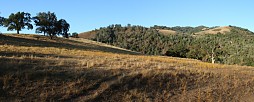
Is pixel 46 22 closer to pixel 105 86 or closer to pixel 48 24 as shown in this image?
pixel 48 24

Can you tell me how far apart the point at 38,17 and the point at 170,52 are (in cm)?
5404

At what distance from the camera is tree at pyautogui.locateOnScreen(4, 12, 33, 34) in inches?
2692

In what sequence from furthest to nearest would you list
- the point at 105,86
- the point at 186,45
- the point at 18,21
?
the point at 186,45
the point at 18,21
the point at 105,86

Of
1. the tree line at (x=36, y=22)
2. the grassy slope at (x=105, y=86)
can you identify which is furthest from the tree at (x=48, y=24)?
the grassy slope at (x=105, y=86)

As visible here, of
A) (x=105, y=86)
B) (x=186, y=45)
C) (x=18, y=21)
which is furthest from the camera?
(x=186, y=45)

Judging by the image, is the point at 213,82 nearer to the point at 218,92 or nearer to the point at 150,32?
→ the point at 218,92

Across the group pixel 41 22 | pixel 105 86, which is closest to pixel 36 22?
pixel 41 22

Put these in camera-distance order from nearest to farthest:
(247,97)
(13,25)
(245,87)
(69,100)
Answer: (69,100), (247,97), (245,87), (13,25)

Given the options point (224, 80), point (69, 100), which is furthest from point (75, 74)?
point (224, 80)

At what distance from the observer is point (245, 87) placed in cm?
1530

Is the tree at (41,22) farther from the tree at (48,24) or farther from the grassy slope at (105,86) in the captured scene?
the grassy slope at (105,86)

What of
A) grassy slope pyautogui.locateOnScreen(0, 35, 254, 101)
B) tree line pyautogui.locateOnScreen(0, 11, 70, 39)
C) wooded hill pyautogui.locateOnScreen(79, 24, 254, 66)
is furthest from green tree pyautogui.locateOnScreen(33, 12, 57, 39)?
grassy slope pyautogui.locateOnScreen(0, 35, 254, 101)

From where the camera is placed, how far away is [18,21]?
6944 cm

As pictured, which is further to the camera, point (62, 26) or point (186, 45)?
point (186, 45)
